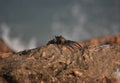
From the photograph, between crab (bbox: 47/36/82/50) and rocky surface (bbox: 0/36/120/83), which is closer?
rocky surface (bbox: 0/36/120/83)

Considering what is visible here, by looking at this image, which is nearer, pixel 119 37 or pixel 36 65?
pixel 36 65

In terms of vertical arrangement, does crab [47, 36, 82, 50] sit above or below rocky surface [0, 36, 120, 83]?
above

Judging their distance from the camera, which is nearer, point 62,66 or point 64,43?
point 62,66

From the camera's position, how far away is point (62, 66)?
5.18 m

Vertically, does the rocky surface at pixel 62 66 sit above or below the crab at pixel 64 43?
below

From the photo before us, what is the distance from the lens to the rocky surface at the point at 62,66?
4996 mm

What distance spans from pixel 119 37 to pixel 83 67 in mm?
20860

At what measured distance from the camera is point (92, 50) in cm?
554

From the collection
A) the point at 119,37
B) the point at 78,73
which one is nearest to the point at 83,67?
the point at 78,73

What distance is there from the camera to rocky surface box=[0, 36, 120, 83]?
16.4 ft

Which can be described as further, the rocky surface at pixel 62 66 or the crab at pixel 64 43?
the crab at pixel 64 43

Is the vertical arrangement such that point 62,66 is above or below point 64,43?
below

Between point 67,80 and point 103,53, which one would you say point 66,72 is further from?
point 103,53

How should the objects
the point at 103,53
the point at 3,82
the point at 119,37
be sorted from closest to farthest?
the point at 3,82
the point at 103,53
the point at 119,37
